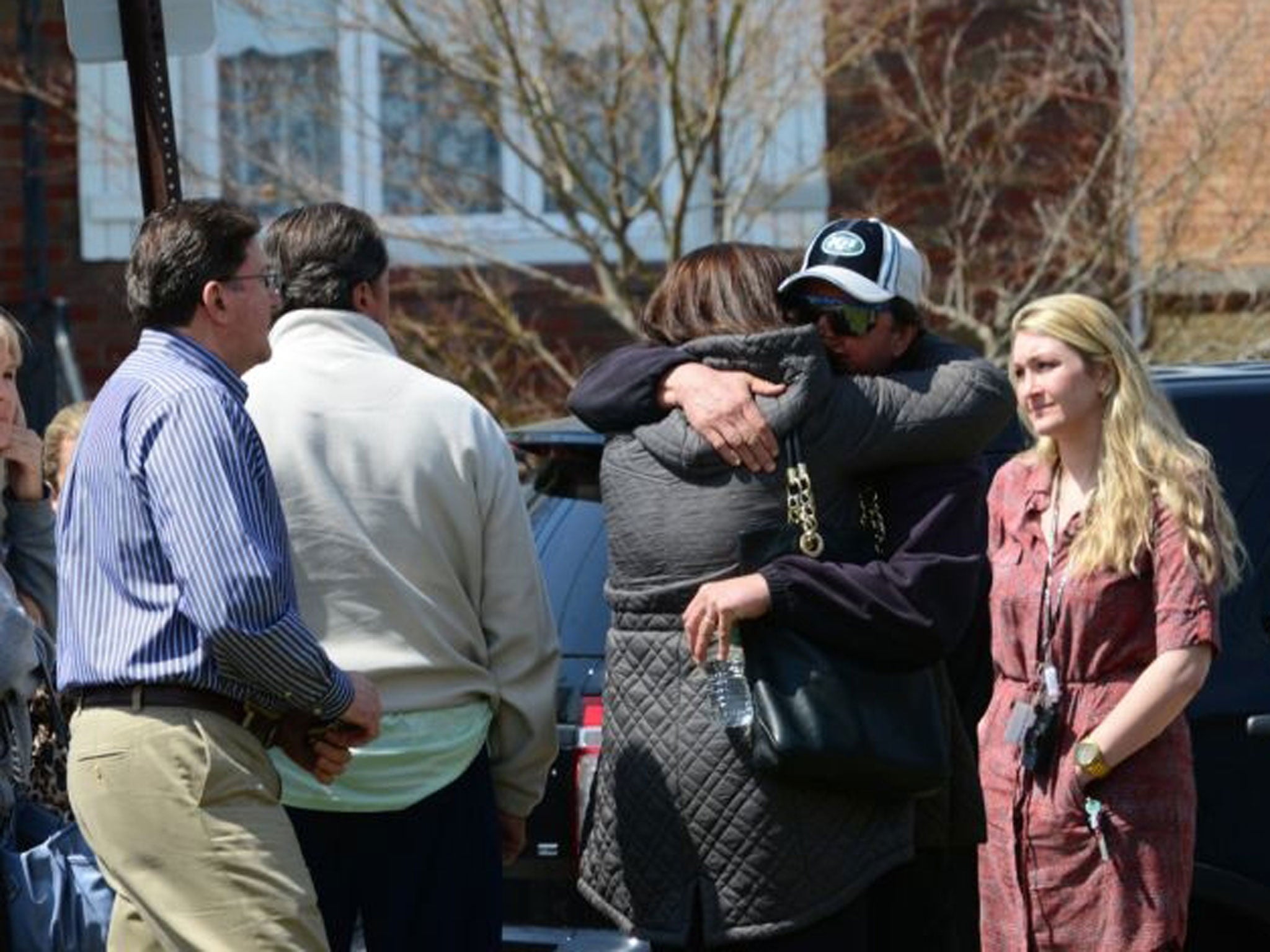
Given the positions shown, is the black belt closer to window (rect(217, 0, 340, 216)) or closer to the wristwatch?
the wristwatch

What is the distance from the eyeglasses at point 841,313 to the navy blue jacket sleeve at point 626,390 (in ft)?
0.74

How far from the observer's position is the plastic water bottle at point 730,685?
13.5ft

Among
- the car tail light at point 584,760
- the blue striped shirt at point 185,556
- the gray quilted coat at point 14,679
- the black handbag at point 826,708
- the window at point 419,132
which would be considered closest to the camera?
the blue striped shirt at point 185,556

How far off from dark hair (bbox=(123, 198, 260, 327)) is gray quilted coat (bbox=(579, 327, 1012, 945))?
2.52 feet

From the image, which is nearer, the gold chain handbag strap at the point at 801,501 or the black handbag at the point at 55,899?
the gold chain handbag strap at the point at 801,501

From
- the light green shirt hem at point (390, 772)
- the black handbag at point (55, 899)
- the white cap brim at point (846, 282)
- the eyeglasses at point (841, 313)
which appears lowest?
the black handbag at point (55, 899)

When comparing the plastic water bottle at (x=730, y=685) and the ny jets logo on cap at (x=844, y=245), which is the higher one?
the ny jets logo on cap at (x=844, y=245)

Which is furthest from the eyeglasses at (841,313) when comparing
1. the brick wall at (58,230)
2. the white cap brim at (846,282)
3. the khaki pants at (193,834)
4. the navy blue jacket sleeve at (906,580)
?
the brick wall at (58,230)

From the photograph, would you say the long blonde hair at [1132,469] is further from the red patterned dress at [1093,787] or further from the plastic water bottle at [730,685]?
the plastic water bottle at [730,685]

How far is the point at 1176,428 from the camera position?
494cm

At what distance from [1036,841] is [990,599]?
499 mm

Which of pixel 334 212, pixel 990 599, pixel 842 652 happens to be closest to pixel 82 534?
pixel 334 212

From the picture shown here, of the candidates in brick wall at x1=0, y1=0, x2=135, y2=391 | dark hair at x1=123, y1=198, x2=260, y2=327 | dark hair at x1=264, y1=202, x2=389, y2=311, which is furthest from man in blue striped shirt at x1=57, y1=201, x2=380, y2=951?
brick wall at x1=0, y1=0, x2=135, y2=391

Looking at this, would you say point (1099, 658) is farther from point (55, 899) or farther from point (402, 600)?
point (55, 899)
